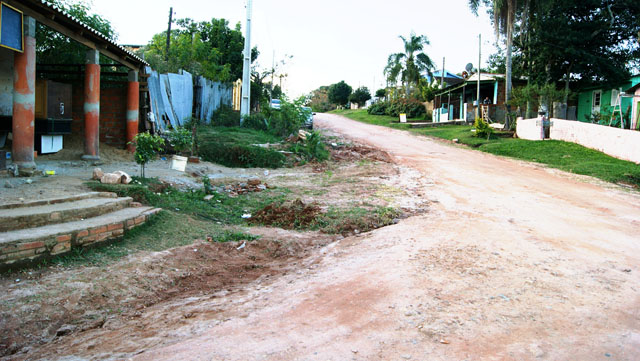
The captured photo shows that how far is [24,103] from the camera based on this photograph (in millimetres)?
7938

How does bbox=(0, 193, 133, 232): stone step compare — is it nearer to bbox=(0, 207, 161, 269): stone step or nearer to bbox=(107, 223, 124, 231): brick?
bbox=(0, 207, 161, 269): stone step

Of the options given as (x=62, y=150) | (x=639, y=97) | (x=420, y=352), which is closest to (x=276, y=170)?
(x=62, y=150)

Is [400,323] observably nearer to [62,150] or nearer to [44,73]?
[62,150]

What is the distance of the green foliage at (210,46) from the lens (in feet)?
90.2

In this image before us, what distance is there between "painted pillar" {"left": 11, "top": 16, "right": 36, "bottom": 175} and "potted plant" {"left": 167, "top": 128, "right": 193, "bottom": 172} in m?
2.58

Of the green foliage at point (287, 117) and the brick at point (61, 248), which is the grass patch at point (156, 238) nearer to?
the brick at point (61, 248)

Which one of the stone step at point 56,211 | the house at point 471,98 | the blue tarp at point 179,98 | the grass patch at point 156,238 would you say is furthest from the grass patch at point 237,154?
the house at point 471,98

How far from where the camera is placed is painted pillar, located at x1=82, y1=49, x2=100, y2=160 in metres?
10.1

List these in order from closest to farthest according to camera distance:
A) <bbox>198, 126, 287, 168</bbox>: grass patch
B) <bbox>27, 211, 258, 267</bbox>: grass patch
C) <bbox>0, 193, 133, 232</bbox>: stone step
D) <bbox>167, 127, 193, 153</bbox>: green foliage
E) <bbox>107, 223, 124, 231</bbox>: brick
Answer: <bbox>27, 211, 258, 267</bbox>: grass patch → <bbox>0, 193, 133, 232</bbox>: stone step → <bbox>107, 223, 124, 231</bbox>: brick → <bbox>167, 127, 193, 153</bbox>: green foliage → <bbox>198, 126, 287, 168</bbox>: grass patch

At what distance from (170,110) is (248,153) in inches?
148

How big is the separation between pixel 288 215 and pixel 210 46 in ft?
86.7

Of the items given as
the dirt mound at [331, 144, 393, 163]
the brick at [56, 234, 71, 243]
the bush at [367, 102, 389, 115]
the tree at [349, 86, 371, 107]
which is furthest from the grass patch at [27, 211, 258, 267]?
the tree at [349, 86, 371, 107]

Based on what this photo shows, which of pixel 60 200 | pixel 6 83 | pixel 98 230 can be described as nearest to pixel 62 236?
pixel 98 230

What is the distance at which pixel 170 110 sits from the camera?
14531mm
